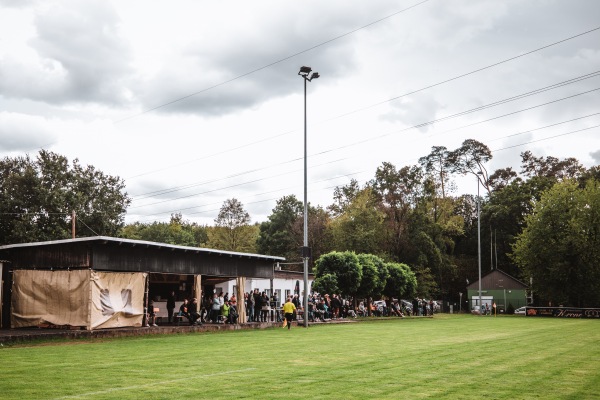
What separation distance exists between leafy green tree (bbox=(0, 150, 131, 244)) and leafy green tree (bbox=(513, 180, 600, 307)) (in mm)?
41300

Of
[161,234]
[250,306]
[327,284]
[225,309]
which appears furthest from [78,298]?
[161,234]

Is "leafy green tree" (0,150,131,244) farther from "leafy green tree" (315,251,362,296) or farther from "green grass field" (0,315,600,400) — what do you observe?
"green grass field" (0,315,600,400)

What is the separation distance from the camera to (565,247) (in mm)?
57188

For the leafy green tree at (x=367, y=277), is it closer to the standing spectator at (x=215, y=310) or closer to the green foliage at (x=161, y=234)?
the standing spectator at (x=215, y=310)

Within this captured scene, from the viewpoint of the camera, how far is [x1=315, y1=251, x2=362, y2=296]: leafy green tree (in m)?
44.9

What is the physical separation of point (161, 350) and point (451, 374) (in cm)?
903

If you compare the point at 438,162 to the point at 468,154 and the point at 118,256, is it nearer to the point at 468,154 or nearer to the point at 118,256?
the point at 468,154

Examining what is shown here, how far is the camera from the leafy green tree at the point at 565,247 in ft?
186

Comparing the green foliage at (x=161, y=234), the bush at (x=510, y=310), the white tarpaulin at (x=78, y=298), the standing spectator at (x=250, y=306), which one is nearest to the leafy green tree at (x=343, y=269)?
the standing spectator at (x=250, y=306)

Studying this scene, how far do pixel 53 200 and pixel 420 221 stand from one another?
4099cm

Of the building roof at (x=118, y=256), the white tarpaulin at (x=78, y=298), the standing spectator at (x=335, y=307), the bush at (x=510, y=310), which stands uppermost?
the building roof at (x=118, y=256)

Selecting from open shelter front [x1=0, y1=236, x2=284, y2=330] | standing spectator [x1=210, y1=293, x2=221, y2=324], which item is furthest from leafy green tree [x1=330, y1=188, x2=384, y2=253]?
open shelter front [x1=0, y1=236, x2=284, y2=330]

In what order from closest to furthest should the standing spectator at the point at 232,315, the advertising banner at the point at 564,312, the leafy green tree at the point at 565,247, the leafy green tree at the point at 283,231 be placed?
the standing spectator at the point at 232,315 → the advertising banner at the point at 564,312 → the leafy green tree at the point at 565,247 → the leafy green tree at the point at 283,231

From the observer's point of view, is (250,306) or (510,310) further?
(510,310)
